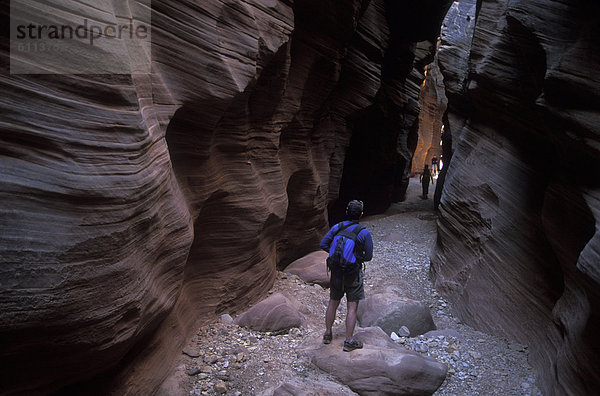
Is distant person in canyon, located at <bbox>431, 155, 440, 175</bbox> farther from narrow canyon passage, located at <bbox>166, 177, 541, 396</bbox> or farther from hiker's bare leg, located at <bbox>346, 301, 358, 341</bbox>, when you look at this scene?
hiker's bare leg, located at <bbox>346, 301, 358, 341</bbox>

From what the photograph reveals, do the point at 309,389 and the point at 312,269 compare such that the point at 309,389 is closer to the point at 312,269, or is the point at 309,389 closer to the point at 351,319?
the point at 351,319

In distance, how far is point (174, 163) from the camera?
5.00m

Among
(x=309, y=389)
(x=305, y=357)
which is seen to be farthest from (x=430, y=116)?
(x=309, y=389)

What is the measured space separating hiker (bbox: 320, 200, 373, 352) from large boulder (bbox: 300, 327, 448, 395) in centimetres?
21

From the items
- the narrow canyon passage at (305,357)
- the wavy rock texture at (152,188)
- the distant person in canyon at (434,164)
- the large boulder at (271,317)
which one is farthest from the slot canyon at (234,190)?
the distant person in canyon at (434,164)

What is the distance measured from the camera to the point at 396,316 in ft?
20.2

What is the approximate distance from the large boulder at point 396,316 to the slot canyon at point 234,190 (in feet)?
3.31

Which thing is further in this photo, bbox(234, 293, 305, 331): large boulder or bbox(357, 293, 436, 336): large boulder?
bbox(357, 293, 436, 336): large boulder

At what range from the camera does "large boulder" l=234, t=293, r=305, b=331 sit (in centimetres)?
573

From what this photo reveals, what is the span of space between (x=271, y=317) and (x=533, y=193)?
424 cm

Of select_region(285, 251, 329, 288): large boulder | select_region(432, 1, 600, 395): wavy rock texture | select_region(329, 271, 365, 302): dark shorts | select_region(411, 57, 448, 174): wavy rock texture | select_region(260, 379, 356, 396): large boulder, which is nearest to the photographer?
select_region(260, 379, 356, 396): large boulder

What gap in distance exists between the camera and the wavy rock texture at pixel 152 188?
8.89 ft

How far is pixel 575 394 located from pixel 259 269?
181 inches

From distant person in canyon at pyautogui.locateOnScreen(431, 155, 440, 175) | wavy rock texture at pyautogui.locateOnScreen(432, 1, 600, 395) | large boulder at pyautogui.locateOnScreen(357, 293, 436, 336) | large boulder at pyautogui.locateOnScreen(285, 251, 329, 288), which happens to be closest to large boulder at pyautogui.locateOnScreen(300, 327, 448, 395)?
large boulder at pyautogui.locateOnScreen(357, 293, 436, 336)
